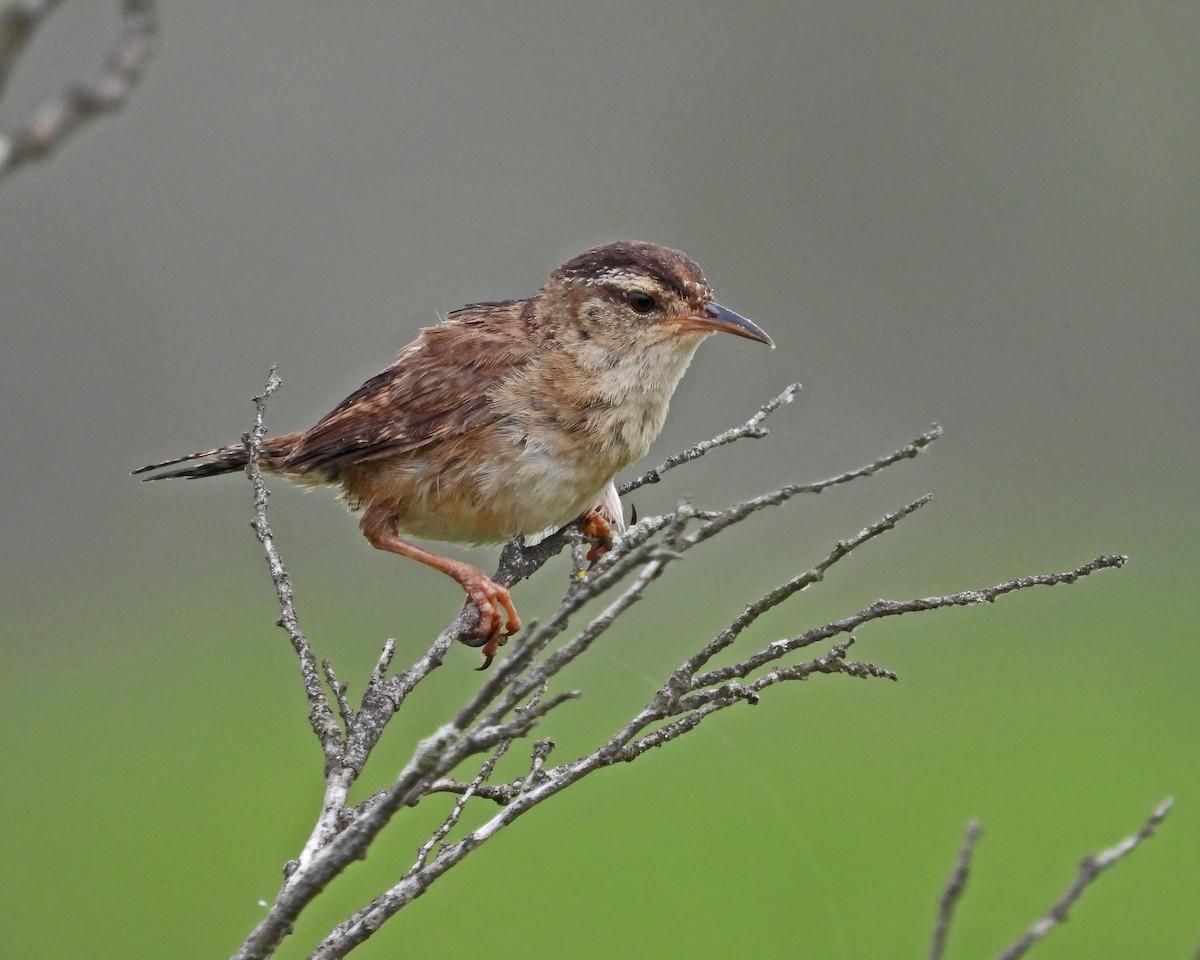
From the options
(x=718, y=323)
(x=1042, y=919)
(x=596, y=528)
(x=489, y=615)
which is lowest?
(x=1042, y=919)

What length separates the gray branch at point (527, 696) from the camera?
191 cm

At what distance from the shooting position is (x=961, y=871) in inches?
60.1

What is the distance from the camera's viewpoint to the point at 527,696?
2154 mm

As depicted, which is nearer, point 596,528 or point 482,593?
point 482,593

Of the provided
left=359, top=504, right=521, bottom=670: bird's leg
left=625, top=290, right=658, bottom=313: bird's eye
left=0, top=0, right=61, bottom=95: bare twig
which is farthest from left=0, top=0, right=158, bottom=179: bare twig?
left=625, top=290, right=658, bottom=313: bird's eye

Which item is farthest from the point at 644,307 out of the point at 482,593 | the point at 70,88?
the point at 70,88

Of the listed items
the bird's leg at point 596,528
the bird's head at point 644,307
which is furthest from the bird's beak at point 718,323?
the bird's leg at point 596,528

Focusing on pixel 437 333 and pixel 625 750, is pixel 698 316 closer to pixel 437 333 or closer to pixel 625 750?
pixel 437 333

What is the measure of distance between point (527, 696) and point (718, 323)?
220cm

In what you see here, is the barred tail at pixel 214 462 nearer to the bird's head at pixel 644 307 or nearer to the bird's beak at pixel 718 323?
the bird's head at pixel 644 307

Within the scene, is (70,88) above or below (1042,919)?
above

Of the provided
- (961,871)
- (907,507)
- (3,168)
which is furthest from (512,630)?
(3,168)

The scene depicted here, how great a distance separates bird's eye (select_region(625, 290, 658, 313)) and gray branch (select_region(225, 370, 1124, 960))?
86cm

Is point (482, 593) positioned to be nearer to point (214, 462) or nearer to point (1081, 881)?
point (214, 462)
